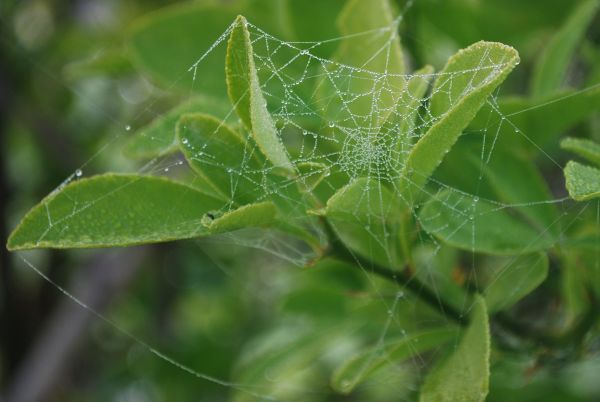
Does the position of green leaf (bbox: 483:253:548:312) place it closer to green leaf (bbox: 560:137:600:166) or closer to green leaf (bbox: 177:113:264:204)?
green leaf (bbox: 560:137:600:166)

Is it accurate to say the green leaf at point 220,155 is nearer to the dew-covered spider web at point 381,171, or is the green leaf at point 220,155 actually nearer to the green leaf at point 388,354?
the dew-covered spider web at point 381,171

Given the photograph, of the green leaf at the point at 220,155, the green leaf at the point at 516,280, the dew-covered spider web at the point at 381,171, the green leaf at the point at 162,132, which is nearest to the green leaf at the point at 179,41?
the dew-covered spider web at the point at 381,171

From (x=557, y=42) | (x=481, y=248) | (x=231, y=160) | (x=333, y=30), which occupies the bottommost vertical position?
(x=481, y=248)

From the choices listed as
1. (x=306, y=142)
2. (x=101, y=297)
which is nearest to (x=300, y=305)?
(x=306, y=142)

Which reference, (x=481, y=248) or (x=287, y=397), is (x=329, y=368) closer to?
(x=287, y=397)

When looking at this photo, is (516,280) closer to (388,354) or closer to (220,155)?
(388,354)

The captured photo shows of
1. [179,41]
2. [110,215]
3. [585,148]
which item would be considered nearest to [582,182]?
[585,148]
